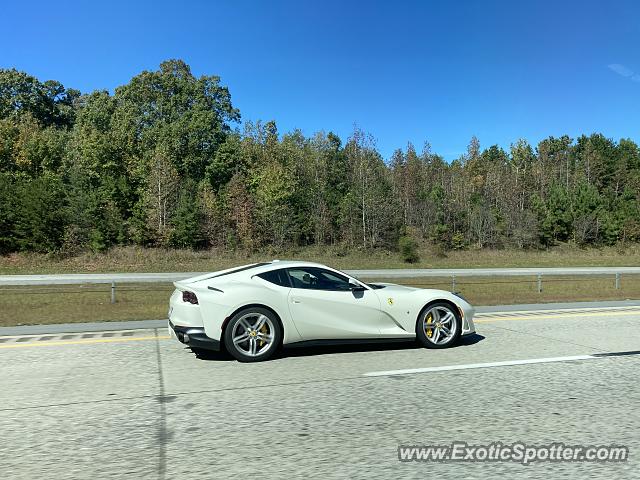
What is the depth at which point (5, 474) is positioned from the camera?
3.64 m

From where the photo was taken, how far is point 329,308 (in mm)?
7711

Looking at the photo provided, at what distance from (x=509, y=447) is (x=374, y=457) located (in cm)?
116

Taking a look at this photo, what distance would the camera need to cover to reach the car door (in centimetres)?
761

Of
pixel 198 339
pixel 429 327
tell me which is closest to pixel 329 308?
pixel 429 327

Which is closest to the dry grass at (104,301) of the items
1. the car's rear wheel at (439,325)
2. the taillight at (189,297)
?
the taillight at (189,297)

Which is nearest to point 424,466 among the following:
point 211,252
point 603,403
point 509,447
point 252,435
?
point 509,447

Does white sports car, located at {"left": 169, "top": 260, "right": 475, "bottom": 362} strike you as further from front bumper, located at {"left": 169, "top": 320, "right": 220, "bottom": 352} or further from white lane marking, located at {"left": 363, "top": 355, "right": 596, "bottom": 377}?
white lane marking, located at {"left": 363, "top": 355, "right": 596, "bottom": 377}

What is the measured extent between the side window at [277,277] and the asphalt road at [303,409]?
1.17m

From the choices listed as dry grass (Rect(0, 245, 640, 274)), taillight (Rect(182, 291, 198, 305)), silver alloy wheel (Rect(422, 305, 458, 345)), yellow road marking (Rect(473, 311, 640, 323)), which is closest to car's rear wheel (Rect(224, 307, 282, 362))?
taillight (Rect(182, 291, 198, 305))

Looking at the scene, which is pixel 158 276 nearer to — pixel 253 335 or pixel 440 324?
pixel 253 335

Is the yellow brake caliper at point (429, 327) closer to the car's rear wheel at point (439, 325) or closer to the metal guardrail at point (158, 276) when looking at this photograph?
the car's rear wheel at point (439, 325)

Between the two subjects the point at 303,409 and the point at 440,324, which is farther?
the point at 440,324

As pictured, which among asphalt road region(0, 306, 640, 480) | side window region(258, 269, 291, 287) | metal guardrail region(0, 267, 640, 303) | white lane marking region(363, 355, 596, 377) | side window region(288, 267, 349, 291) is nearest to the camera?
asphalt road region(0, 306, 640, 480)

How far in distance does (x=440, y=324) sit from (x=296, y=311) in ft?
8.26
